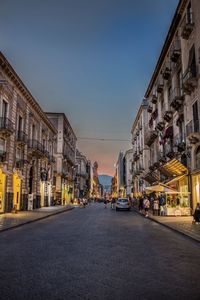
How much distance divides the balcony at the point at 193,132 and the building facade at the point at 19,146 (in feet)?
48.7

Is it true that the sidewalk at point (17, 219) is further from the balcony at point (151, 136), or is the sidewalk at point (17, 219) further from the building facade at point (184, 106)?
the balcony at point (151, 136)

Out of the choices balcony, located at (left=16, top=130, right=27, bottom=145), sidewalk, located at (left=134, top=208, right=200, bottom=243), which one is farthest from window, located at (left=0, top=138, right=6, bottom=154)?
sidewalk, located at (left=134, top=208, right=200, bottom=243)

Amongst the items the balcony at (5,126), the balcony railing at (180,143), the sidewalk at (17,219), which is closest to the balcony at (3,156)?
the balcony at (5,126)

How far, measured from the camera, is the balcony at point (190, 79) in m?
22.6

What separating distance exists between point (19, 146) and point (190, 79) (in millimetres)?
18215

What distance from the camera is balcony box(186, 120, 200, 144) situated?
869 inches

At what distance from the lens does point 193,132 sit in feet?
74.2

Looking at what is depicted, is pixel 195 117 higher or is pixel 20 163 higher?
pixel 195 117

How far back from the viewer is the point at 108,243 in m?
→ 10.3

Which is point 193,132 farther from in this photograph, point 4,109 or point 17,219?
point 4,109

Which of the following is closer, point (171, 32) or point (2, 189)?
point (2, 189)

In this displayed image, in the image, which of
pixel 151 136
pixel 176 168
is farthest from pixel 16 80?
pixel 151 136

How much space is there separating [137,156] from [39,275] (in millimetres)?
53908

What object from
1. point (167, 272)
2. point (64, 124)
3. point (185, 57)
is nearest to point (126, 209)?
point (185, 57)
